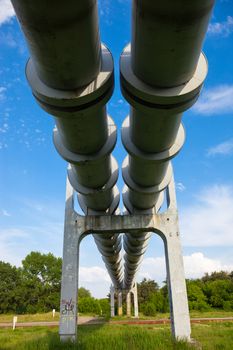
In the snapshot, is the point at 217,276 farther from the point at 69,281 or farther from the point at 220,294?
the point at 69,281

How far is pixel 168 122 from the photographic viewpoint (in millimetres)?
5105

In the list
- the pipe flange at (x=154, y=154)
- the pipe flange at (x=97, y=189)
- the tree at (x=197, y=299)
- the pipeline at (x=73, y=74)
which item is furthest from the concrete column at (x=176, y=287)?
the tree at (x=197, y=299)

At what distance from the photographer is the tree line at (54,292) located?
151 ft

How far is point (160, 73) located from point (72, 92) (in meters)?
1.22

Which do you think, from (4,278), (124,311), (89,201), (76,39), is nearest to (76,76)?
(76,39)

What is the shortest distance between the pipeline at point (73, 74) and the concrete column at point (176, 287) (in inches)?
131

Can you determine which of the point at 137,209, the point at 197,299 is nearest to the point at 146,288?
the point at 197,299

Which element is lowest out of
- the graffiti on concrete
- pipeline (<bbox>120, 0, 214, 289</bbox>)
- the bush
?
the bush

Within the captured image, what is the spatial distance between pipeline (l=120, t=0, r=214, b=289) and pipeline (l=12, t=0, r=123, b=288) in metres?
0.43

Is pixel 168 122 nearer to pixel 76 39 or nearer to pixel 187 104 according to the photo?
pixel 187 104

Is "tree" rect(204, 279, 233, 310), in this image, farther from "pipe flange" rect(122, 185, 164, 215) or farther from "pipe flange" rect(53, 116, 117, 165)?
"pipe flange" rect(53, 116, 117, 165)

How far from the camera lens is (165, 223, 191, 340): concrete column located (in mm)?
8156

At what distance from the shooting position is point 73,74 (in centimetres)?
390

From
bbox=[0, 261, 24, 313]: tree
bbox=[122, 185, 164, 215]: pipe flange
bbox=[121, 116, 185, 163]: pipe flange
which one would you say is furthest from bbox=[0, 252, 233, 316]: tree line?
bbox=[121, 116, 185, 163]: pipe flange
